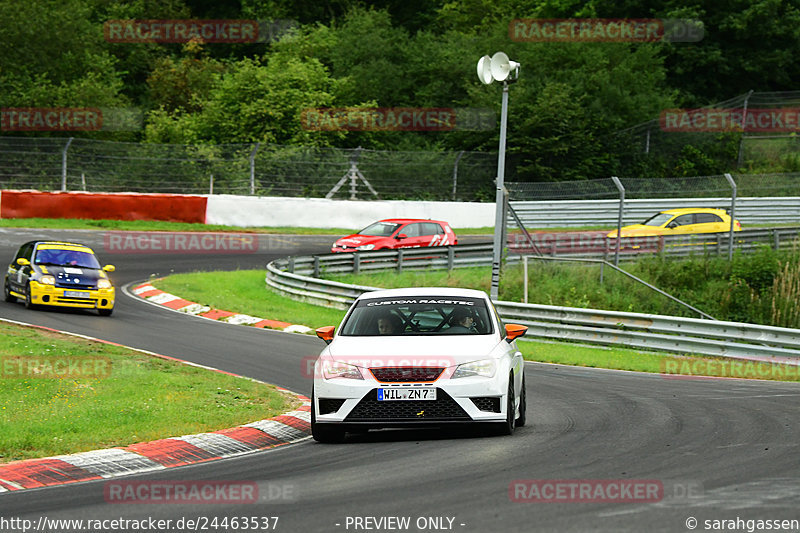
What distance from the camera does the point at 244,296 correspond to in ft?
86.0

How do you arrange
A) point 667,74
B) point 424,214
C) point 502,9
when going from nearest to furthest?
point 424,214, point 667,74, point 502,9

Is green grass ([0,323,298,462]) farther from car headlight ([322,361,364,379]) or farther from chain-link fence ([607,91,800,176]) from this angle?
chain-link fence ([607,91,800,176])

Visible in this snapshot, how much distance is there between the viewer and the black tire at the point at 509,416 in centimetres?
991

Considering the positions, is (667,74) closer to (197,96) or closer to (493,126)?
(493,126)

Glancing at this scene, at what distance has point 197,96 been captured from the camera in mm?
60031

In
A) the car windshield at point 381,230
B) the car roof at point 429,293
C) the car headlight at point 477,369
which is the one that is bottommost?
the car headlight at point 477,369

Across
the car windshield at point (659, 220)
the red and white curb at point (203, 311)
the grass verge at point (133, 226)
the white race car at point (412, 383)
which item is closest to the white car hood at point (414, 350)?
the white race car at point (412, 383)

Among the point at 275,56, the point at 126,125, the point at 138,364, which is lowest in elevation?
the point at 138,364

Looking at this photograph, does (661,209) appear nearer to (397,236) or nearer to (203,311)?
(397,236)

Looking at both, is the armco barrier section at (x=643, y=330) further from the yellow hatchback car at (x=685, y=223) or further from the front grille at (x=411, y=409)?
the front grille at (x=411, y=409)

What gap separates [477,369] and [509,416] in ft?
1.86

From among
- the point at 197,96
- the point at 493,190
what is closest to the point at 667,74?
the point at 493,190

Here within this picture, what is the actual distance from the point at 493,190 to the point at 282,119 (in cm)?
1090

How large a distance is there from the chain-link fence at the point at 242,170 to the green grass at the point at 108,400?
2193cm
